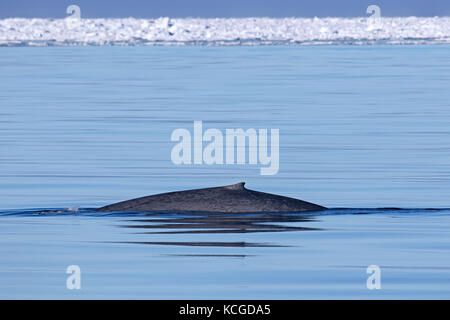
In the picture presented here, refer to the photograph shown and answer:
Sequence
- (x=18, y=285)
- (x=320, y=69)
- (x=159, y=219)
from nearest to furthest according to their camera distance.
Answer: (x=18, y=285) < (x=159, y=219) < (x=320, y=69)

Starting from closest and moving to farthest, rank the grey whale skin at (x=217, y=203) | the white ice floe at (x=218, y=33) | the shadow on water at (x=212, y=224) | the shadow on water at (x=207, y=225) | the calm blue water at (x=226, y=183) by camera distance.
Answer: the calm blue water at (x=226, y=183)
the shadow on water at (x=207, y=225)
the shadow on water at (x=212, y=224)
the grey whale skin at (x=217, y=203)
the white ice floe at (x=218, y=33)

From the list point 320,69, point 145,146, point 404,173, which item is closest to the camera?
point 404,173

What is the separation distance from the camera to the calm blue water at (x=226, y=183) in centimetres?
1568

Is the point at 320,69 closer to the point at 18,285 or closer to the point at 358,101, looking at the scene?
the point at 358,101

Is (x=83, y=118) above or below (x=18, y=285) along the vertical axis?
above

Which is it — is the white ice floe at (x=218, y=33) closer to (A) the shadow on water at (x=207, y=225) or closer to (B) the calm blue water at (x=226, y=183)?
(B) the calm blue water at (x=226, y=183)

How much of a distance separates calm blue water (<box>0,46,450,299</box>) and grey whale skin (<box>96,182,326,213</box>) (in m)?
0.33

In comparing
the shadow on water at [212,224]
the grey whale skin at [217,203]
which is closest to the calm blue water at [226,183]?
the shadow on water at [212,224]

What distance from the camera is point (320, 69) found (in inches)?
3445

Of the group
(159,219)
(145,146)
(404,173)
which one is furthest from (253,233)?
(145,146)

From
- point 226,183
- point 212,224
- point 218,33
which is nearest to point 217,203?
point 212,224

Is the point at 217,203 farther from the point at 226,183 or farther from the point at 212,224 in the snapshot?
the point at 226,183

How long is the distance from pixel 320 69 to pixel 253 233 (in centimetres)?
6904

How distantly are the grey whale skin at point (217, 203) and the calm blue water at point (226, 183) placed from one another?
33cm
